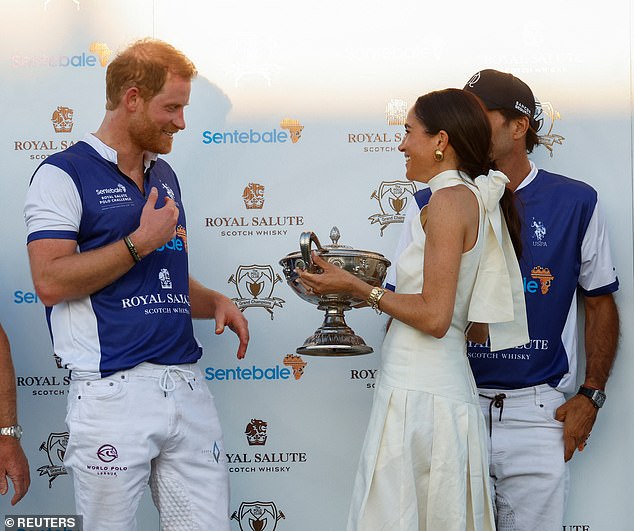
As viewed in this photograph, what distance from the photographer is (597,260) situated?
3.83m

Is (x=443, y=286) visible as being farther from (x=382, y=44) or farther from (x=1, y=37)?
(x=1, y=37)

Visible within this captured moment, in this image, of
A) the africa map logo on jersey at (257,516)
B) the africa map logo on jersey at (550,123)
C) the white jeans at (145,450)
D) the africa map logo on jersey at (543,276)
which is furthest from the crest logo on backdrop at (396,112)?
the africa map logo on jersey at (257,516)

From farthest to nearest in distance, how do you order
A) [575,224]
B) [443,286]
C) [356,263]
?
[575,224] < [356,263] < [443,286]

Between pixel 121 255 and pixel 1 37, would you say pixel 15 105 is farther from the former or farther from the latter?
pixel 121 255

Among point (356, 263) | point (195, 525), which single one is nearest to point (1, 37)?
point (356, 263)

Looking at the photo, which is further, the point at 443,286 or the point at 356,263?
the point at 356,263

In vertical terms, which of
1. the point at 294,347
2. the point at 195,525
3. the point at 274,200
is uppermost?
the point at 274,200

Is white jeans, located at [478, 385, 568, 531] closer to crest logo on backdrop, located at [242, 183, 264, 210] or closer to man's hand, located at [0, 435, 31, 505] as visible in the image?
crest logo on backdrop, located at [242, 183, 264, 210]

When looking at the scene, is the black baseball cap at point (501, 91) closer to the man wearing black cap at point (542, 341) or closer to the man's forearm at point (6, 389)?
the man wearing black cap at point (542, 341)

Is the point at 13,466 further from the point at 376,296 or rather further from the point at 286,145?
the point at 286,145

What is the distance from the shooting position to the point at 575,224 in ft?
12.5

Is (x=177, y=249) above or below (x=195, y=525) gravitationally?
above

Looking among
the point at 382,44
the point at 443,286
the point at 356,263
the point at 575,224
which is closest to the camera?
the point at 443,286

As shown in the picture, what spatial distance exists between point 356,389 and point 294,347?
0.30 m
